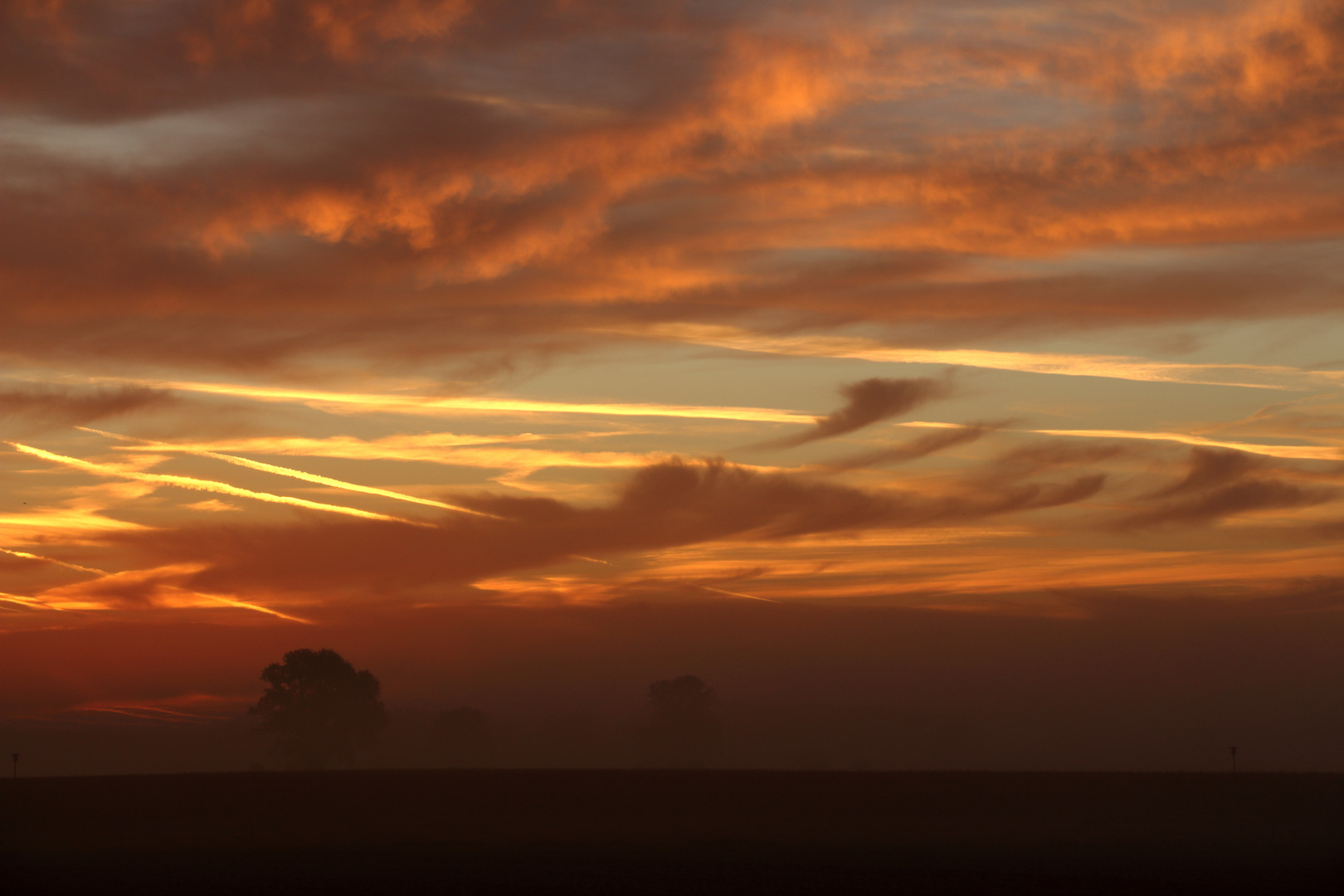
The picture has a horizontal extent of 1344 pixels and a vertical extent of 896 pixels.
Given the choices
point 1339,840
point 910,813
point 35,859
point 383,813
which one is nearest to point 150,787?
point 383,813

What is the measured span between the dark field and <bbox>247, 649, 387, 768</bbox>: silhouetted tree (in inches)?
1230

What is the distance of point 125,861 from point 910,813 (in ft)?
152

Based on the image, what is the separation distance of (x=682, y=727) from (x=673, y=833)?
377 ft

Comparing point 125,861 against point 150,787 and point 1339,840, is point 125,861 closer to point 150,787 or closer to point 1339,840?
point 150,787

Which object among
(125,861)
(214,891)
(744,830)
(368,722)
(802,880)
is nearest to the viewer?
(214,891)

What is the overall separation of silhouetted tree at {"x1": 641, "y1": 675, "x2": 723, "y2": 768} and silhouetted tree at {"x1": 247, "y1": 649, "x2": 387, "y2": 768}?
47631 millimetres

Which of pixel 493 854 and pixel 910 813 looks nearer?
pixel 493 854

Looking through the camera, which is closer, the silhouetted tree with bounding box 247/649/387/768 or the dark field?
the dark field

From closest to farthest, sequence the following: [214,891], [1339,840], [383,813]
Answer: [214,891], [1339,840], [383,813]

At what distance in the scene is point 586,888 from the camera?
45.4m

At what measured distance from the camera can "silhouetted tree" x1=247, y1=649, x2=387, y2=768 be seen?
13912cm

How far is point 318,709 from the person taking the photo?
14150 cm

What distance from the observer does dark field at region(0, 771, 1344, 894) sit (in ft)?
158

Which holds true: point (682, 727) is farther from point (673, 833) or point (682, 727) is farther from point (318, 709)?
point (673, 833)
